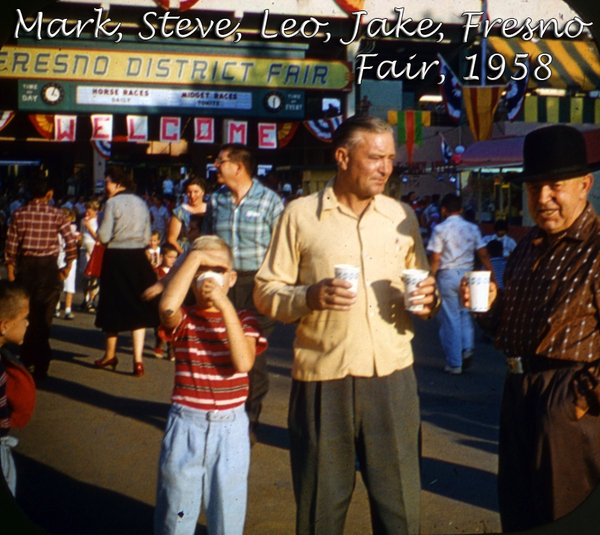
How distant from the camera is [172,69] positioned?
175 inches

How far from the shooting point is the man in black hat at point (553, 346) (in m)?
2.66

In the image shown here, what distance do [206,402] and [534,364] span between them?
4.01 feet

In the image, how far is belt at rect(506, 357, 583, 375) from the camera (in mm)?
2697

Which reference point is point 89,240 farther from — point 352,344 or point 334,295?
point 334,295

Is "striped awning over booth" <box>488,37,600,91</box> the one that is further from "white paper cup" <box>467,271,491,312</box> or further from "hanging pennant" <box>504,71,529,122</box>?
"white paper cup" <box>467,271,491,312</box>

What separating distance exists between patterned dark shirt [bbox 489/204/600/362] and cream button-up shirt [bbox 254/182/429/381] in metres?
0.41

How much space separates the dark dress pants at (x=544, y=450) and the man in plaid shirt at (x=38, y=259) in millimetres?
4312

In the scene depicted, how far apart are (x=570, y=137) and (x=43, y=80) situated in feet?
10.6

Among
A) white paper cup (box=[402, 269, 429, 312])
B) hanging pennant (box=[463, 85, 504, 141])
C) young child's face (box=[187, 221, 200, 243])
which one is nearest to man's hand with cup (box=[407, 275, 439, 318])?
white paper cup (box=[402, 269, 429, 312])

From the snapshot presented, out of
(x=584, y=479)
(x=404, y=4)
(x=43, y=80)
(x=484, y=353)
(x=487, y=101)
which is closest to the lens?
(x=584, y=479)

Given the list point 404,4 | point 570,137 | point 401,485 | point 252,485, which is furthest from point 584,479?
point 404,4

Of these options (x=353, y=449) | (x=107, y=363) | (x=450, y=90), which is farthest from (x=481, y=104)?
(x=107, y=363)

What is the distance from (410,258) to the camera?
9.92ft

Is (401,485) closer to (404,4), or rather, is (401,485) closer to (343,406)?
(343,406)
